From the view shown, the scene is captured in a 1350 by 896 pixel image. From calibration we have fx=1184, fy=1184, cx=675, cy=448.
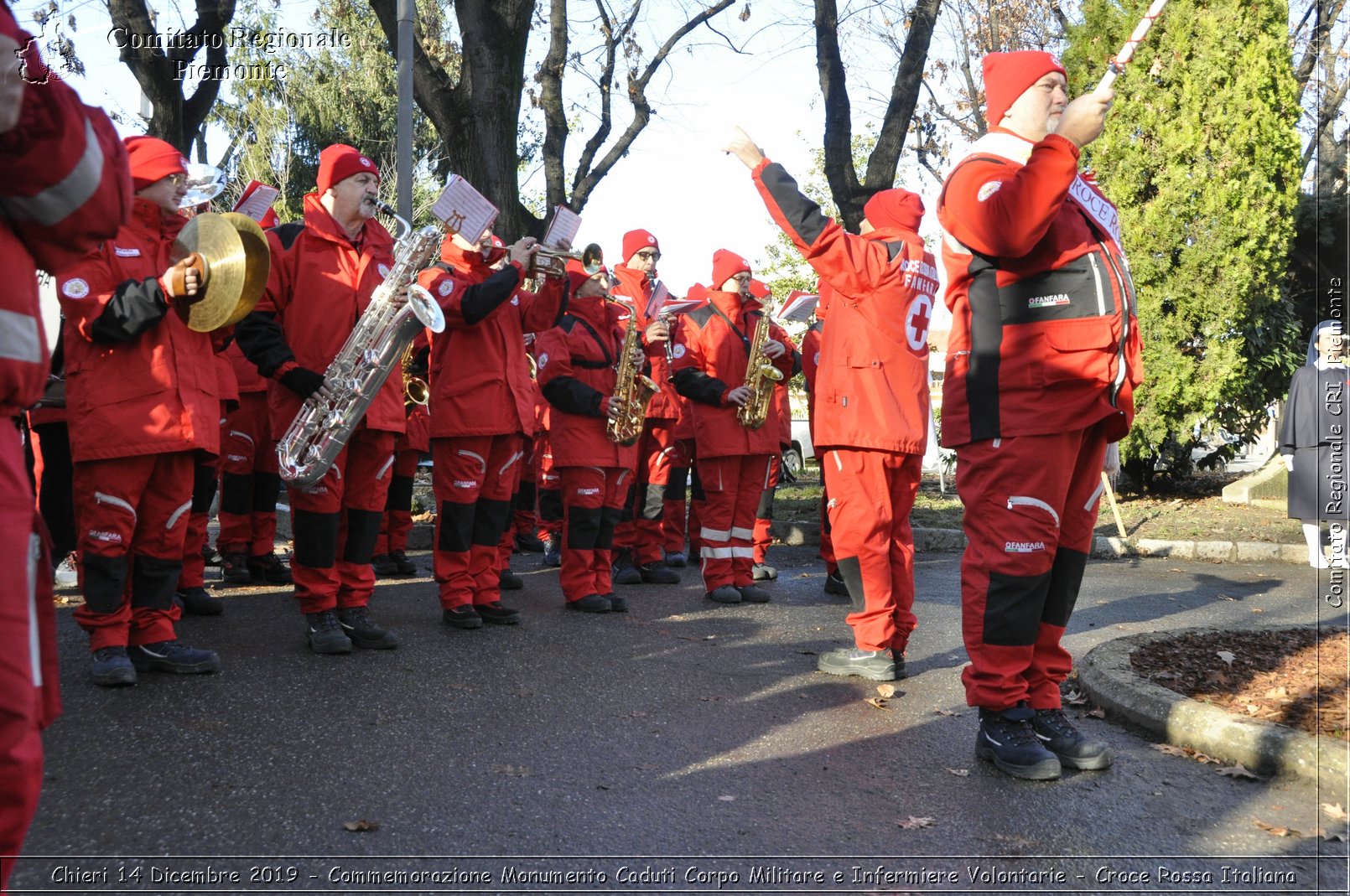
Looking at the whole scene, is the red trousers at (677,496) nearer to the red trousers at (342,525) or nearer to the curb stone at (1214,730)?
the red trousers at (342,525)

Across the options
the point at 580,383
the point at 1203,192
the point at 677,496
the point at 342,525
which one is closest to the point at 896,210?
the point at 580,383

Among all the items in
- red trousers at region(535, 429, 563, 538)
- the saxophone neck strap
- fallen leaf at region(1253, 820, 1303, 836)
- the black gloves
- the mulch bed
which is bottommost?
fallen leaf at region(1253, 820, 1303, 836)

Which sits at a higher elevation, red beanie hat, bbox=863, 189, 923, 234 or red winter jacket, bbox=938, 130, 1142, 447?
red beanie hat, bbox=863, 189, 923, 234

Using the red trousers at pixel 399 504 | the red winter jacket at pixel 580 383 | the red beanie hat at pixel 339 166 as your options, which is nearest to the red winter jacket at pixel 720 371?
the red winter jacket at pixel 580 383

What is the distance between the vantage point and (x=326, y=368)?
559cm

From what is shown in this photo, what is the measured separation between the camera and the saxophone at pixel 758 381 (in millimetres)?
8023

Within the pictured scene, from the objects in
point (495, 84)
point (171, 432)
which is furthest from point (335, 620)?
point (495, 84)

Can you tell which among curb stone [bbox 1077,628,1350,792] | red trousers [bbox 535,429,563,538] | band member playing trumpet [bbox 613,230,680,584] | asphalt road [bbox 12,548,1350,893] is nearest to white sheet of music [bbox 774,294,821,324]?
band member playing trumpet [bbox 613,230,680,584]

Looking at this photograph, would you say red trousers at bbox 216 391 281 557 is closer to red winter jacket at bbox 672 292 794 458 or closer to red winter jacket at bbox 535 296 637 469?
red winter jacket at bbox 535 296 637 469

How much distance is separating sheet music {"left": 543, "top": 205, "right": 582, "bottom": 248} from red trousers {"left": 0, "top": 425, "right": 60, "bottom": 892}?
15.3 feet

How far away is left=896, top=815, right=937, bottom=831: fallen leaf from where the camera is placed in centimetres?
357

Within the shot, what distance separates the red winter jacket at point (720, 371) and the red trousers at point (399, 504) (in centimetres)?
210

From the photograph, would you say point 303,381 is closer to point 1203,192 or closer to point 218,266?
point 218,266

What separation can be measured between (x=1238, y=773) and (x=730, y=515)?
420 centimetres
